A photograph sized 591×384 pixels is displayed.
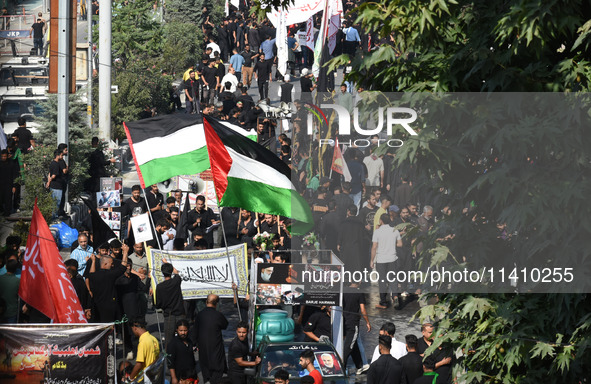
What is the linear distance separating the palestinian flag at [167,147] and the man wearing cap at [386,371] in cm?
551

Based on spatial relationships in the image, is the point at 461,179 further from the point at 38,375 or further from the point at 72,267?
the point at 72,267

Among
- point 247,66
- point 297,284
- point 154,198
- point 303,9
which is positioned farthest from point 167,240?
point 247,66

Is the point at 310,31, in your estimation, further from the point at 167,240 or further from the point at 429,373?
the point at 429,373

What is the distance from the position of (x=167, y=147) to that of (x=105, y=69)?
11905mm

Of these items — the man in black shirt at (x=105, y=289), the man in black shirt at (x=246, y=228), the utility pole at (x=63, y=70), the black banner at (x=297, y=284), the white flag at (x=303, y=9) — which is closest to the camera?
the black banner at (x=297, y=284)

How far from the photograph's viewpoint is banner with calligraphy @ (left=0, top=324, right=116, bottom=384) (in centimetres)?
1130

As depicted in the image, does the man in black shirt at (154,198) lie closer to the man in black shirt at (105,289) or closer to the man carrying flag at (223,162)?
the man carrying flag at (223,162)

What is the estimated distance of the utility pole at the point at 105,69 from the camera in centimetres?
2803

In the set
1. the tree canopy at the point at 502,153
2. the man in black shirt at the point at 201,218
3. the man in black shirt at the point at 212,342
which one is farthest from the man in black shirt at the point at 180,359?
the man in black shirt at the point at 201,218

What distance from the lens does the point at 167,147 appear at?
16.8m

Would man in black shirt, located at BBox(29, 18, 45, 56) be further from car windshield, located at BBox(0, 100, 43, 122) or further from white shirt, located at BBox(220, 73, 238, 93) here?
white shirt, located at BBox(220, 73, 238, 93)

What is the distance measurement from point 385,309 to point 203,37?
26633mm

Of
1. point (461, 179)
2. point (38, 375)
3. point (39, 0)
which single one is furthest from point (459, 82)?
point (39, 0)

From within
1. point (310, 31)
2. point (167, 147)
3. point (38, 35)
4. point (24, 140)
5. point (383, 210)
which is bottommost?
point (383, 210)
